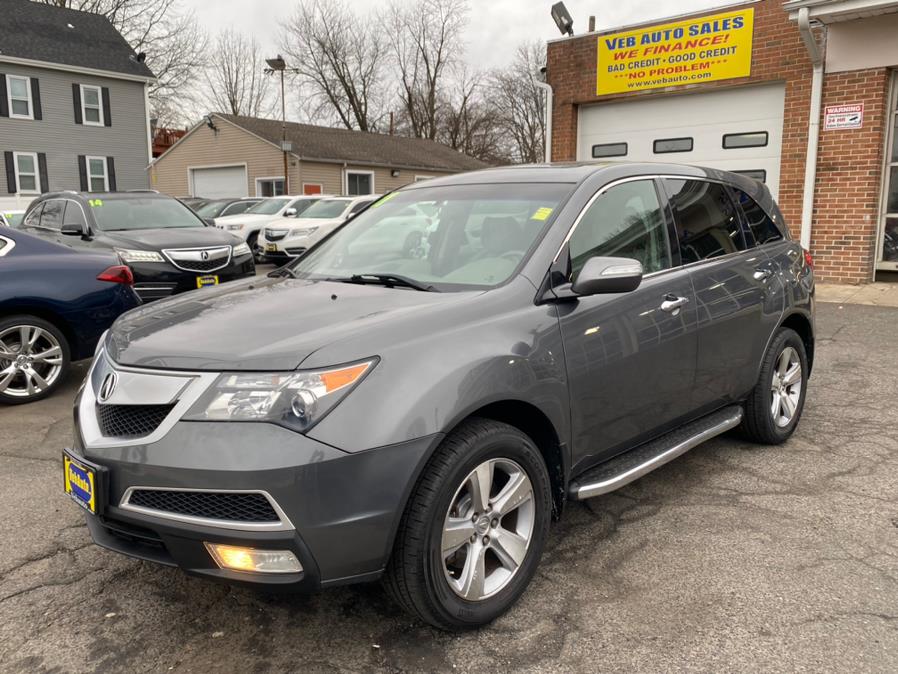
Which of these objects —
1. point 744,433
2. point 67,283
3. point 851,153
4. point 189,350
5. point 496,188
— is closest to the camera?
point 189,350

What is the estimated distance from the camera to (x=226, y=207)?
68.6 ft

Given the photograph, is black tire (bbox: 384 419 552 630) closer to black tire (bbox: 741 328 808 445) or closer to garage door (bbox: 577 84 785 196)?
black tire (bbox: 741 328 808 445)

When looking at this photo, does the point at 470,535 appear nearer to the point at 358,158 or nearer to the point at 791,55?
the point at 791,55

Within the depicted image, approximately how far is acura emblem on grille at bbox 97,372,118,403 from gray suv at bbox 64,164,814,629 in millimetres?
17

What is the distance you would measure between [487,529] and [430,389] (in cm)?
60

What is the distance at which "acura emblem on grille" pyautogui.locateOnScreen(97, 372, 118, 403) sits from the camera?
2551mm

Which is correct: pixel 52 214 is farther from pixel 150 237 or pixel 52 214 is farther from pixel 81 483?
pixel 81 483

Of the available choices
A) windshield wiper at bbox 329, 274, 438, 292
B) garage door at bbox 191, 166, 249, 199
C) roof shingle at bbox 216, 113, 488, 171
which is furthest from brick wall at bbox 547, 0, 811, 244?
garage door at bbox 191, 166, 249, 199

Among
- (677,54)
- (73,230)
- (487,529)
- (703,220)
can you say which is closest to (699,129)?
(677,54)

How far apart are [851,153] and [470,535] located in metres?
10.0

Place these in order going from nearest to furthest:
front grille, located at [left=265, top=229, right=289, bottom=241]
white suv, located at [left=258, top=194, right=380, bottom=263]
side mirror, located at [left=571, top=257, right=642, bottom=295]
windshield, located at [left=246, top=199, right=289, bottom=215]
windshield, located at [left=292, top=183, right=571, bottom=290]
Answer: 1. side mirror, located at [left=571, top=257, right=642, bottom=295]
2. windshield, located at [left=292, top=183, right=571, bottom=290]
3. white suv, located at [left=258, top=194, right=380, bottom=263]
4. front grille, located at [left=265, top=229, right=289, bottom=241]
5. windshield, located at [left=246, top=199, right=289, bottom=215]

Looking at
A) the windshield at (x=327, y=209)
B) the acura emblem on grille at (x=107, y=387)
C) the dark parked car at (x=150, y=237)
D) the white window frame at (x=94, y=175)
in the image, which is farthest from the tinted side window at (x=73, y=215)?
the white window frame at (x=94, y=175)

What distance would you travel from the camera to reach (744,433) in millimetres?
4469

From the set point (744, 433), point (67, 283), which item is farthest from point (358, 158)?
point (744, 433)
